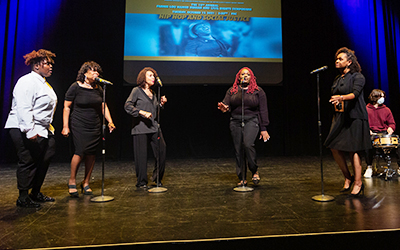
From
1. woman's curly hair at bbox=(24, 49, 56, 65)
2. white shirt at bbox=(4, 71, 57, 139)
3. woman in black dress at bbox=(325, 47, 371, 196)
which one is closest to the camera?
white shirt at bbox=(4, 71, 57, 139)

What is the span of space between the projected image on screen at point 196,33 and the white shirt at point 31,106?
10.6 feet

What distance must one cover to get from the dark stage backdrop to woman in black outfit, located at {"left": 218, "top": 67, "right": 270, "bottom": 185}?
2581mm

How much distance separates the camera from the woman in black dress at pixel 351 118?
2.61 m

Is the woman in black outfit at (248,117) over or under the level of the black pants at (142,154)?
over

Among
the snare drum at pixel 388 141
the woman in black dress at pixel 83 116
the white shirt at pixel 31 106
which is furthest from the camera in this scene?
the snare drum at pixel 388 141

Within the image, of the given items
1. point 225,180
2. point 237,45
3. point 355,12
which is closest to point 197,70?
point 237,45

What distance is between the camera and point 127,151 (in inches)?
245

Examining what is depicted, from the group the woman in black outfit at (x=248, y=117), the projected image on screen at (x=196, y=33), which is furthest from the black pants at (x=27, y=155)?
the projected image on screen at (x=196, y=33)

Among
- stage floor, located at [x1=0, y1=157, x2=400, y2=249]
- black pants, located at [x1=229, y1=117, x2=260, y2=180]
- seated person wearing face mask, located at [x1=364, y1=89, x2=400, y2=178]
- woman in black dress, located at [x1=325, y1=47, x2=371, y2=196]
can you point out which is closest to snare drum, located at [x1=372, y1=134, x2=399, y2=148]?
seated person wearing face mask, located at [x1=364, y1=89, x2=400, y2=178]

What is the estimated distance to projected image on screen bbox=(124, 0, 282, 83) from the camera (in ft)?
18.4

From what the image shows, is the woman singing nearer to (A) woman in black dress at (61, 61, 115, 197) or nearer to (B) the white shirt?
(B) the white shirt

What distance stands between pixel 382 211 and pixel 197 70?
4294 mm

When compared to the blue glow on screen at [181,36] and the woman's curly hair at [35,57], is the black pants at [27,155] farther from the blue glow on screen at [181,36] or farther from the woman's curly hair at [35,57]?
the blue glow on screen at [181,36]

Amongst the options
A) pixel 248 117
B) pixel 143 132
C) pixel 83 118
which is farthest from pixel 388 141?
pixel 83 118
